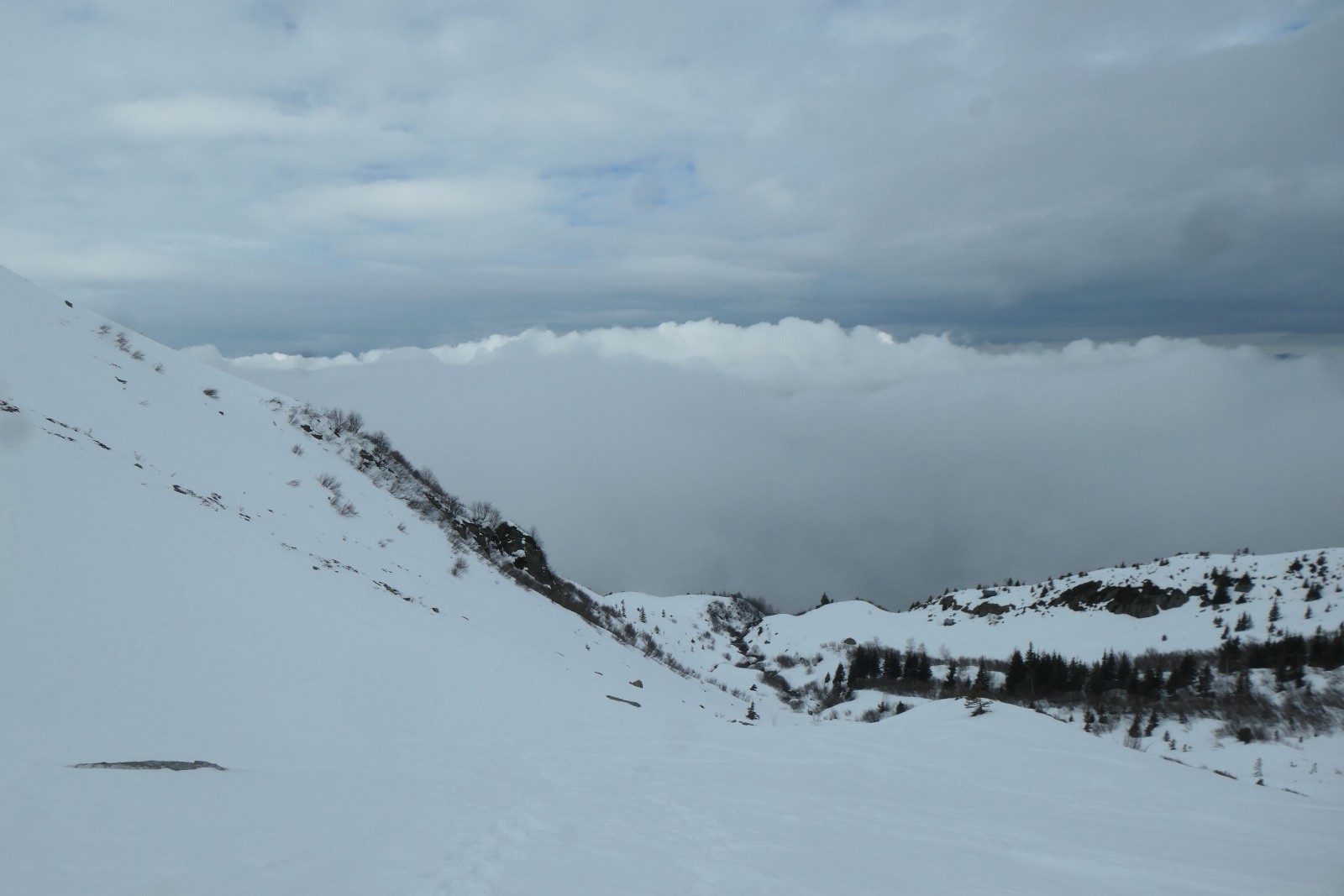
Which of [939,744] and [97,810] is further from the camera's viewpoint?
[939,744]

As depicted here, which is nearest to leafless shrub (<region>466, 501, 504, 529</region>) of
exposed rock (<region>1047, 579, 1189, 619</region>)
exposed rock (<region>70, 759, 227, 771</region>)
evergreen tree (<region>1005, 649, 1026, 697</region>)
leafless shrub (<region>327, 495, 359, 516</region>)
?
leafless shrub (<region>327, 495, 359, 516</region>)

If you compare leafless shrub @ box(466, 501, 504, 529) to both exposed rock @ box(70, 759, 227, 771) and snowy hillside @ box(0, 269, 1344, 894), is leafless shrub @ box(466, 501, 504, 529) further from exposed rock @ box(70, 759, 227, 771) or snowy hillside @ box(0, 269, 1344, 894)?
exposed rock @ box(70, 759, 227, 771)

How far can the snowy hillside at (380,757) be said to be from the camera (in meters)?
5.48

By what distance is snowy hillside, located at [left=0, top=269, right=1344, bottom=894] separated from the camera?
5480 mm

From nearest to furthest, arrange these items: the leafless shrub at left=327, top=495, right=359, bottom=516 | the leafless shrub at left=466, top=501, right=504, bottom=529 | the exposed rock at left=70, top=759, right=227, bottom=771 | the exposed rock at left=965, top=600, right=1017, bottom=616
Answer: the exposed rock at left=70, top=759, right=227, bottom=771
the leafless shrub at left=327, top=495, right=359, bottom=516
the leafless shrub at left=466, top=501, right=504, bottom=529
the exposed rock at left=965, top=600, right=1017, bottom=616

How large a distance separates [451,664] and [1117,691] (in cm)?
6882

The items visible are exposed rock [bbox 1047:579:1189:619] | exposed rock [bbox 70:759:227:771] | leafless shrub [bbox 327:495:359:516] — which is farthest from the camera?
exposed rock [bbox 1047:579:1189:619]

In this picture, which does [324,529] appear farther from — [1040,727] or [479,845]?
[1040,727]

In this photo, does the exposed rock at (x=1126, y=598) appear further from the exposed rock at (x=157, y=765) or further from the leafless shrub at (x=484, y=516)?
the exposed rock at (x=157, y=765)

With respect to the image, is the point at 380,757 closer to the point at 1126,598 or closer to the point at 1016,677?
the point at 1016,677

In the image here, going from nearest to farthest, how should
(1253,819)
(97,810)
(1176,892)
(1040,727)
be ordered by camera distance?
(97,810) < (1176,892) < (1253,819) < (1040,727)

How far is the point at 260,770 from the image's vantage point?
7160mm

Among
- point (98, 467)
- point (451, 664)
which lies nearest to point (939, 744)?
point (451, 664)

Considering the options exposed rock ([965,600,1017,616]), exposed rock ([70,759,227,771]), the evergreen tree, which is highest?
exposed rock ([965,600,1017,616])
